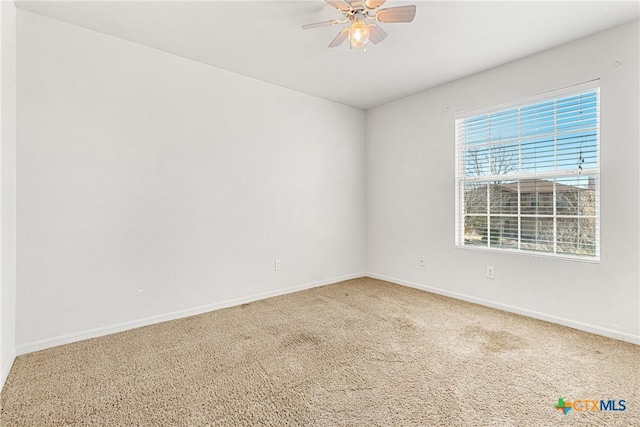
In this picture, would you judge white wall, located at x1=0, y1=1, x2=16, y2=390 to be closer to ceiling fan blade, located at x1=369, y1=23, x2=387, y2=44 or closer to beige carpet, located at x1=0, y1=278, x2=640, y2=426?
beige carpet, located at x1=0, y1=278, x2=640, y2=426

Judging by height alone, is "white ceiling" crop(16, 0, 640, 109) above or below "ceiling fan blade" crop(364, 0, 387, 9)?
above

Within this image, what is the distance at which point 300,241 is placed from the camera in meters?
3.92

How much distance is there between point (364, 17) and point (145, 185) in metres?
2.23

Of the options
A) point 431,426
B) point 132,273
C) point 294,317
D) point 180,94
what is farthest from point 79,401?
point 180,94

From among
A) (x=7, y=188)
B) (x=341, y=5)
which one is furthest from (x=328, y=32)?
(x=7, y=188)

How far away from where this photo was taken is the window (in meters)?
2.66

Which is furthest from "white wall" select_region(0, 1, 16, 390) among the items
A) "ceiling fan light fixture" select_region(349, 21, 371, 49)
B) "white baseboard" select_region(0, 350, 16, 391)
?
"ceiling fan light fixture" select_region(349, 21, 371, 49)

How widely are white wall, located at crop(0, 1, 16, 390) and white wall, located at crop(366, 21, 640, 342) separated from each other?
3.73 m

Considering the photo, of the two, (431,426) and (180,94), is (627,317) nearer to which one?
(431,426)

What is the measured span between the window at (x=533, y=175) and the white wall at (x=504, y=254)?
0.10 metres

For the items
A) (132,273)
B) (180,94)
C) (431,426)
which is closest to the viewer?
(431,426)

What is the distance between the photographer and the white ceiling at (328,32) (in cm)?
221

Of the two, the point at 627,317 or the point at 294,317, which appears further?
the point at 294,317

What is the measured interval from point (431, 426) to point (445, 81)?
3349 millimetres
